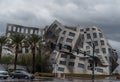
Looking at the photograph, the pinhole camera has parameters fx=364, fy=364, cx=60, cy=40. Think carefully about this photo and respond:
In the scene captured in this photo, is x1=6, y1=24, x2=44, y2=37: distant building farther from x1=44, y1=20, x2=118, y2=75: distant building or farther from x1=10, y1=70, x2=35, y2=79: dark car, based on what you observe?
x1=10, y1=70, x2=35, y2=79: dark car

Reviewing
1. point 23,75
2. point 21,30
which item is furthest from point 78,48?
point 23,75

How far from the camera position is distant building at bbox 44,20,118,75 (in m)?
117

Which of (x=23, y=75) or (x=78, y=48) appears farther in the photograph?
(x=78, y=48)

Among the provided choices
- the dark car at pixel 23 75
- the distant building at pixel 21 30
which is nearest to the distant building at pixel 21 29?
the distant building at pixel 21 30

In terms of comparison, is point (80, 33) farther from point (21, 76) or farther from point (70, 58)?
point (21, 76)

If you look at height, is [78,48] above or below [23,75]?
above

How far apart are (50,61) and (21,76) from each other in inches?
2087

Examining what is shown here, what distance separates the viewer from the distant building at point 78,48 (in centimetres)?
11681

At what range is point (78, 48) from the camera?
121 m

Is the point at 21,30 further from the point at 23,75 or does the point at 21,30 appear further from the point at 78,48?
the point at 23,75

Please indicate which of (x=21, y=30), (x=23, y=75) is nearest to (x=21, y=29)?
(x=21, y=30)

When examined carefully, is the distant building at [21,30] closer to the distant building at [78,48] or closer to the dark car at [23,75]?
the distant building at [78,48]

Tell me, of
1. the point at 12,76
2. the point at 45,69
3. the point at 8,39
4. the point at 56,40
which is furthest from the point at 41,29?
the point at 12,76

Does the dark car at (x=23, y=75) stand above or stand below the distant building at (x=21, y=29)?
below
